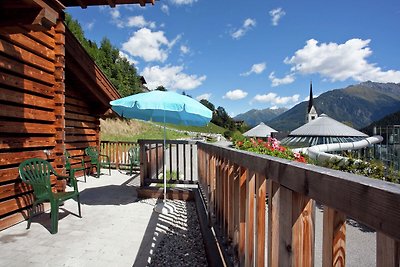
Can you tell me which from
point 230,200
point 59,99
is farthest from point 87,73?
point 230,200

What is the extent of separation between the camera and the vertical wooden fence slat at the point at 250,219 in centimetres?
159

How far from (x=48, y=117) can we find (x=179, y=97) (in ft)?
7.92

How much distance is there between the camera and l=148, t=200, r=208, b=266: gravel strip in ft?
Result: 10.1

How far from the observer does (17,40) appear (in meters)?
4.10

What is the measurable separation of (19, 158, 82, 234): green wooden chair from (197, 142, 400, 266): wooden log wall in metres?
2.80

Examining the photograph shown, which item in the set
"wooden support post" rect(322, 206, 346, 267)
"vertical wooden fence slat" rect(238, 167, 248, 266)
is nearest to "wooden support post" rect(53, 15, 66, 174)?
"vertical wooden fence slat" rect(238, 167, 248, 266)

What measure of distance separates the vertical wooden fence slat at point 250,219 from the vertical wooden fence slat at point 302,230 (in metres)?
0.61

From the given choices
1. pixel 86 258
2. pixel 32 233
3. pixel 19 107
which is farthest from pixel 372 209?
pixel 19 107

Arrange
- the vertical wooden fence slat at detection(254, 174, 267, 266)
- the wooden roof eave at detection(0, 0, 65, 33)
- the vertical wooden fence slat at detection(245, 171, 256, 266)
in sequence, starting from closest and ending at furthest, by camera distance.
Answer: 1. the vertical wooden fence slat at detection(254, 174, 267, 266)
2. the vertical wooden fence slat at detection(245, 171, 256, 266)
3. the wooden roof eave at detection(0, 0, 65, 33)

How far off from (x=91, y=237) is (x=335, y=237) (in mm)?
3500

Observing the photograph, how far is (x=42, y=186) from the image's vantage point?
372cm

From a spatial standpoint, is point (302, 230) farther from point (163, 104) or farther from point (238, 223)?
point (163, 104)

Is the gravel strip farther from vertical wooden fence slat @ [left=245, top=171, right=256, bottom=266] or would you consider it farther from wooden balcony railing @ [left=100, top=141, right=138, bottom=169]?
wooden balcony railing @ [left=100, top=141, right=138, bottom=169]

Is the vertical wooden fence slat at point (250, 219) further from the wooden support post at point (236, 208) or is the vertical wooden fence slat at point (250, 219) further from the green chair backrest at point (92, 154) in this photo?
the green chair backrest at point (92, 154)
